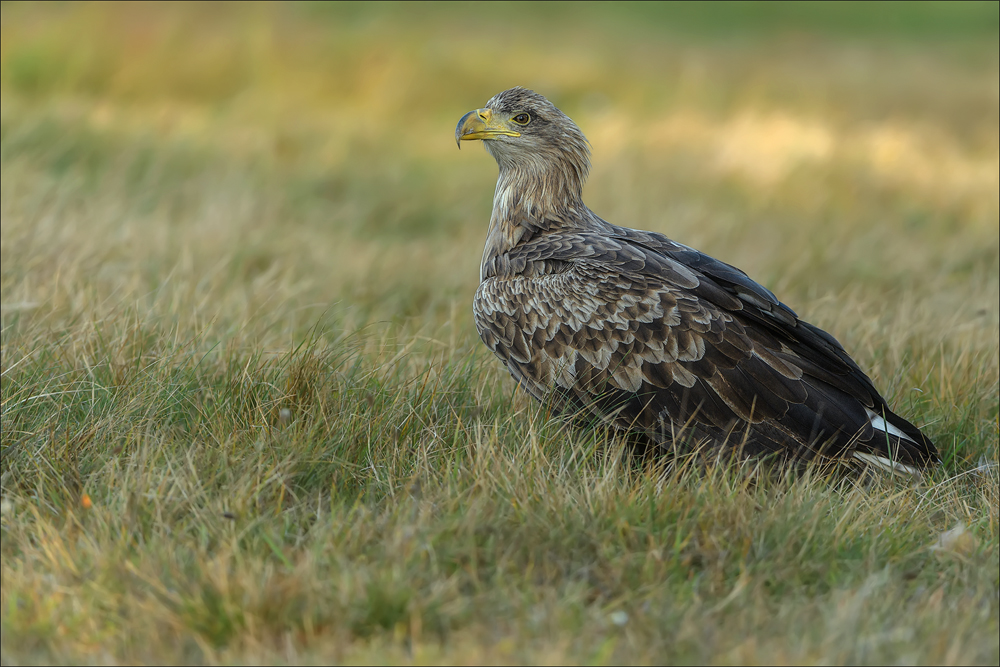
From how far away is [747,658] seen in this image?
269 centimetres

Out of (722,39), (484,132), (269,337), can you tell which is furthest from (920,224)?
(722,39)

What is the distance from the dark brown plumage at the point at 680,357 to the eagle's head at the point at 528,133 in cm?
57

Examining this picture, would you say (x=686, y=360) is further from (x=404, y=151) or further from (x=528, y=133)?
(x=404, y=151)

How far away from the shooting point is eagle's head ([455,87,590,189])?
4.91m

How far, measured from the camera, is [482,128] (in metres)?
4.91

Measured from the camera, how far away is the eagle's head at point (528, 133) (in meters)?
4.91

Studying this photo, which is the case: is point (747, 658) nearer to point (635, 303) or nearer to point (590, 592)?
point (590, 592)

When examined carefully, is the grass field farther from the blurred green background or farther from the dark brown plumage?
the dark brown plumage

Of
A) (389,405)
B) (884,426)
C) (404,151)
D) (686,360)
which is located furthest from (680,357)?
(404,151)

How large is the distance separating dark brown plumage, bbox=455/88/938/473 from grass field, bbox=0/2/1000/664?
19 centimetres

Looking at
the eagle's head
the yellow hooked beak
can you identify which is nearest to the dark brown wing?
the eagle's head

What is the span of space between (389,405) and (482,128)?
1.59 metres

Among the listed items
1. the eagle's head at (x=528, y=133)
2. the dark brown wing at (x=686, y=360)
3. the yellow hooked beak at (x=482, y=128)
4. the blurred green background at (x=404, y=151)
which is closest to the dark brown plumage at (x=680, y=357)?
the dark brown wing at (x=686, y=360)

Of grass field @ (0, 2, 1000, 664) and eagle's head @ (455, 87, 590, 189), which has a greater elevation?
eagle's head @ (455, 87, 590, 189)
